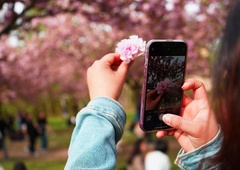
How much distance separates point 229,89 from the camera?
2.66 feet

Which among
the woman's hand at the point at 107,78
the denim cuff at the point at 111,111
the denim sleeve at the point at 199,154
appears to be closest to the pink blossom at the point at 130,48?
the woman's hand at the point at 107,78

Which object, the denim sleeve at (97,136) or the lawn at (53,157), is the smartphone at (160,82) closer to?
the denim sleeve at (97,136)

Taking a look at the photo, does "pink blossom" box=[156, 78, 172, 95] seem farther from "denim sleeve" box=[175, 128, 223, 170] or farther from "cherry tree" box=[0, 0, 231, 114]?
"cherry tree" box=[0, 0, 231, 114]

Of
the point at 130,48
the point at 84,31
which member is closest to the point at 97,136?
the point at 130,48

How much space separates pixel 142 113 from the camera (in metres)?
1.29

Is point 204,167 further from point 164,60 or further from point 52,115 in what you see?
point 52,115

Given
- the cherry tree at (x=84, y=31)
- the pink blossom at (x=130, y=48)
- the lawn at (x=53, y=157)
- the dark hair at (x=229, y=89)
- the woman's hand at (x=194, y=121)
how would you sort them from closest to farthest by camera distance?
the dark hair at (x=229, y=89) → the woman's hand at (x=194, y=121) → the pink blossom at (x=130, y=48) → the cherry tree at (x=84, y=31) → the lawn at (x=53, y=157)

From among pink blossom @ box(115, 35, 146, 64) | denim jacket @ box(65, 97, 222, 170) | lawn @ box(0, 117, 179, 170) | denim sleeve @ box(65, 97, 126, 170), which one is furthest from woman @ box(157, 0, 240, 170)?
lawn @ box(0, 117, 179, 170)

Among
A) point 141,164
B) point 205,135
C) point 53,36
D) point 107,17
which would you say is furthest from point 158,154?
point 53,36

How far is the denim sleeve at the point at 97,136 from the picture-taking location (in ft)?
3.25

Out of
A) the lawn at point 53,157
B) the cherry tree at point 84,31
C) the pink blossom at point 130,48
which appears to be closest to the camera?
the pink blossom at point 130,48

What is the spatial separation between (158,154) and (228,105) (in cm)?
386

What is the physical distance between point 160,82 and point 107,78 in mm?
215

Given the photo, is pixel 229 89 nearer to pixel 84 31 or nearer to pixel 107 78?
pixel 107 78
